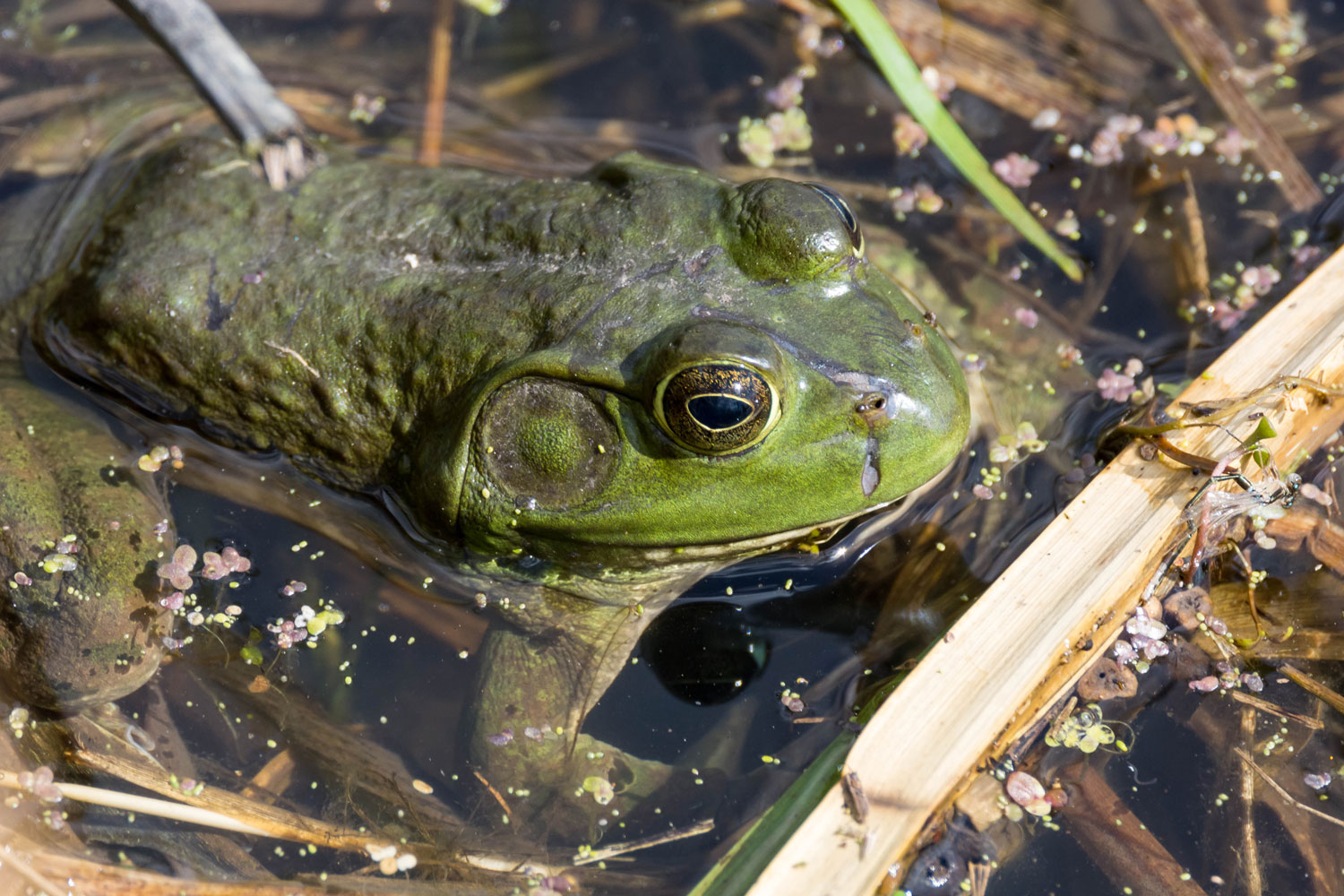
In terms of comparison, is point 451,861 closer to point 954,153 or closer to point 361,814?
point 361,814

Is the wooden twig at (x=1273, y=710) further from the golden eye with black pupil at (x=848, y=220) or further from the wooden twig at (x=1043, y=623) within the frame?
the golden eye with black pupil at (x=848, y=220)

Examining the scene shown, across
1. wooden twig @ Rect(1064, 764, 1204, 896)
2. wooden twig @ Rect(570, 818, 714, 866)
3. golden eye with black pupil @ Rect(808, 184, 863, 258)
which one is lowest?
wooden twig @ Rect(570, 818, 714, 866)

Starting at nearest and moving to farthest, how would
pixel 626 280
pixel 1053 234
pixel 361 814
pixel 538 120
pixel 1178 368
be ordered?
pixel 626 280 < pixel 361 814 < pixel 1178 368 < pixel 1053 234 < pixel 538 120

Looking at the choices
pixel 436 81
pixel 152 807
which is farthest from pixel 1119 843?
pixel 436 81

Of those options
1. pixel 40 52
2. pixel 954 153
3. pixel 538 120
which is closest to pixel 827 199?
pixel 954 153

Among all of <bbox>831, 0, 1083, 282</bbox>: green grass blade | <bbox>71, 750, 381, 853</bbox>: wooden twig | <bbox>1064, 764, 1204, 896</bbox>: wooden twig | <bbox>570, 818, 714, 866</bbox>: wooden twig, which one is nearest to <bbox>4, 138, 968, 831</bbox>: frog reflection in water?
<bbox>570, 818, 714, 866</bbox>: wooden twig

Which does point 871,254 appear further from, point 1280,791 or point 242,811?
point 242,811

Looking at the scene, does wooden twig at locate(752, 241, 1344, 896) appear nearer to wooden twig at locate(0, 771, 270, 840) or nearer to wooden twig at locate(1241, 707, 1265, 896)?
wooden twig at locate(1241, 707, 1265, 896)
